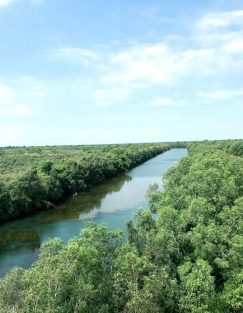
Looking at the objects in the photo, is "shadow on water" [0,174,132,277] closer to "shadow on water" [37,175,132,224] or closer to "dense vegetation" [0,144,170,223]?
"shadow on water" [37,175,132,224]

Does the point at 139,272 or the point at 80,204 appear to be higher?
the point at 139,272

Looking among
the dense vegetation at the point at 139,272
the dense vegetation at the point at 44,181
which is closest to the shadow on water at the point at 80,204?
the dense vegetation at the point at 44,181

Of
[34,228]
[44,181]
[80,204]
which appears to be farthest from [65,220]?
[44,181]

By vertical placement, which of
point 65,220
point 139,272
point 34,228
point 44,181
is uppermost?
point 139,272

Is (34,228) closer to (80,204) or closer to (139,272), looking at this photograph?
(80,204)

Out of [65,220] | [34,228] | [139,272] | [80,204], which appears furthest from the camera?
[80,204]

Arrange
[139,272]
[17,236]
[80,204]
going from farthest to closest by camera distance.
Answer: [80,204] → [17,236] → [139,272]
